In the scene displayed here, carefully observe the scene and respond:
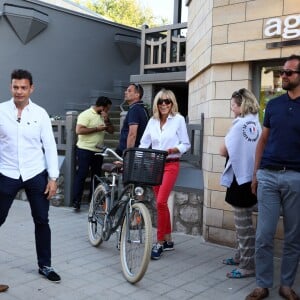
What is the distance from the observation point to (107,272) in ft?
14.3

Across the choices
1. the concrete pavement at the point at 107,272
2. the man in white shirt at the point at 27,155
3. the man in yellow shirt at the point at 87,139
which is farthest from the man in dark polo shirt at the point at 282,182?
the man in yellow shirt at the point at 87,139

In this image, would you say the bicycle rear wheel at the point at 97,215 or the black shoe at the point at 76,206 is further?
the black shoe at the point at 76,206

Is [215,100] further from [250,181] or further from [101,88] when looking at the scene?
[101,88]

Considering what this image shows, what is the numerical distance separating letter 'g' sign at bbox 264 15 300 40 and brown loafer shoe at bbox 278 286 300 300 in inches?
98.2

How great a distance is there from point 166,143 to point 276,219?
5.40ft

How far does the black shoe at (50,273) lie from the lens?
4043 mm

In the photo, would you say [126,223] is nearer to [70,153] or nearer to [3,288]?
[3,288]

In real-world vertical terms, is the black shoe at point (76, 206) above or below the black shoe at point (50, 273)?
above

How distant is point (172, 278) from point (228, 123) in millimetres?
1909

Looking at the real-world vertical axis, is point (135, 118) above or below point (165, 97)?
below

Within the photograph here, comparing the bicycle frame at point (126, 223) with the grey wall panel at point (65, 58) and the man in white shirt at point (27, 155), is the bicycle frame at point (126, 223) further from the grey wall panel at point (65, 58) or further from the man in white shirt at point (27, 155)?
the grey wall panel at point (65, 58)

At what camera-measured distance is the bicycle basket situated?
4152mm

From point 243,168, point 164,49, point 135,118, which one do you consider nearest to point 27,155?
point 135,118

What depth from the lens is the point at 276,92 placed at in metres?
5.12
